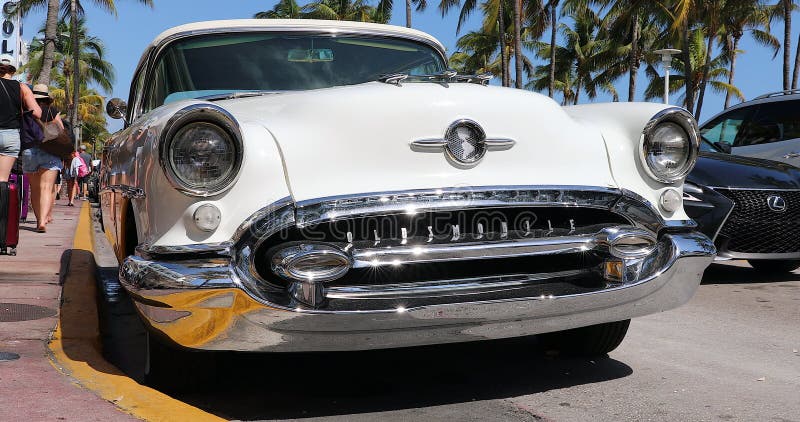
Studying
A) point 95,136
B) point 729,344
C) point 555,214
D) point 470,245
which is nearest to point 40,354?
point 470,245

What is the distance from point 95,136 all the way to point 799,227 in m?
68.9

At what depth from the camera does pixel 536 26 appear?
38.5m

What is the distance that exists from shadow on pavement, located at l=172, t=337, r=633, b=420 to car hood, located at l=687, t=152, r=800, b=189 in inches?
111

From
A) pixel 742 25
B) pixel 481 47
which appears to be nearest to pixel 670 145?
pixel 742 25

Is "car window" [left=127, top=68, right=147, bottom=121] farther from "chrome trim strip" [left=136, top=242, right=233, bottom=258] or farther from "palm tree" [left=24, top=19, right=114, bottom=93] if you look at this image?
"palm tree" [left=24, top=19, right=114, bottom=93]

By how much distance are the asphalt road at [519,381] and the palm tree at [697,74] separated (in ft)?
125

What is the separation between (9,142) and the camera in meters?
6.42

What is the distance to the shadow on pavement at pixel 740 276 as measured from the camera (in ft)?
21.1

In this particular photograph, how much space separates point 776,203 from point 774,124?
2.65 metres

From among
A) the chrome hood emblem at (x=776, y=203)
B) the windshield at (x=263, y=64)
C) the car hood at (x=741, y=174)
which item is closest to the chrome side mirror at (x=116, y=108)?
the windshield at (x=263, y=64)

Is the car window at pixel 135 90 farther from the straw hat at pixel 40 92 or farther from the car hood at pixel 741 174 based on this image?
the car hood at pixel 741 174

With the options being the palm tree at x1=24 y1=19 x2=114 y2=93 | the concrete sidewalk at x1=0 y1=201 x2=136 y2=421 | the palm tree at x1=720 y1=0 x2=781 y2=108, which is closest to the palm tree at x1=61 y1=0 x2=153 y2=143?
the palm tree at x1=24 y1=19 x2=114 y2=93

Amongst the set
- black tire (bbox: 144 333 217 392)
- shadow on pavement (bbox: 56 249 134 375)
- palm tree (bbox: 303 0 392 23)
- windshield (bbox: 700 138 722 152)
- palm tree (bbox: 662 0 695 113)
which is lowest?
shadow on pavement (bbox: 56 249 134 375)

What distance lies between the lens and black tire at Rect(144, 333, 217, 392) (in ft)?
9.77
